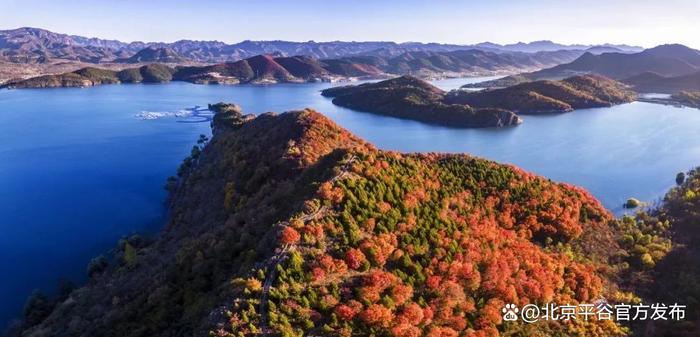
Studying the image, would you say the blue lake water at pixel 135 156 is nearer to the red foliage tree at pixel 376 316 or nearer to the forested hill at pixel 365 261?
the forested hill at pixel 365 261

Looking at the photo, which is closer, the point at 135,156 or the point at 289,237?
the point at 289,237

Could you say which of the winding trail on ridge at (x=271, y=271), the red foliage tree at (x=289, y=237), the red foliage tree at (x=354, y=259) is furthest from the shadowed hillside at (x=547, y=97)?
the red foliage tree at (x=289, y=237)

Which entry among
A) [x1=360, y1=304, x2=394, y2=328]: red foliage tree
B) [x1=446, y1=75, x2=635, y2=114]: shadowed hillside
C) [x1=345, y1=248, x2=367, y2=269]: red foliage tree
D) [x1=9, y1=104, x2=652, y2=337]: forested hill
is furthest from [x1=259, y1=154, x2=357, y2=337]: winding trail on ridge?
[x1=446, y1=75, x2=635, y2=114]: shadowed hillside

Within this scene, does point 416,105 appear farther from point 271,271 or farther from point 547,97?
point 271,271

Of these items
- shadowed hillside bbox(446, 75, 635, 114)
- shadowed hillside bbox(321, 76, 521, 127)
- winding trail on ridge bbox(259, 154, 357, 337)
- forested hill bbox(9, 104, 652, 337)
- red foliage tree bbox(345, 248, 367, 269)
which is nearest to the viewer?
winding trail on ridge bbox(259, 154, 357, 337)

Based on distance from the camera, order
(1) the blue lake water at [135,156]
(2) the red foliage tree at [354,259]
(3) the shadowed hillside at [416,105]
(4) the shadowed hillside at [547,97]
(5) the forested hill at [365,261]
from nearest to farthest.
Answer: (5) the forested hill at [365,261] < (2) the red foliage tree at [354,259] < (1) the blue lake water at [135,156] < (3) the shadowed hillside at [416,105] < (4) the shadowed hillside at [547,97]

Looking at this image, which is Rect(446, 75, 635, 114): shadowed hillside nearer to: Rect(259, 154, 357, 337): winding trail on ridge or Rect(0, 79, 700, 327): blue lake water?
Rect(0, 79, 700, 327): blue lake water

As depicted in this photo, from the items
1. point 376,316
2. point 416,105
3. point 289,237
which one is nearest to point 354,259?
point 289,237

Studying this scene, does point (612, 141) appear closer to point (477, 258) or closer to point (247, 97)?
point (477, 258)
